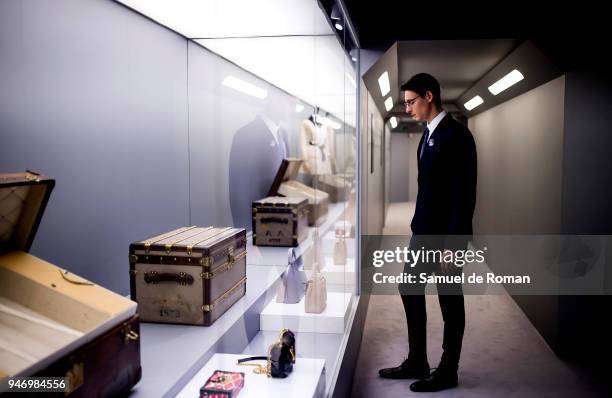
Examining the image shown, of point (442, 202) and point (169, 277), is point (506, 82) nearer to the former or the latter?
point (442, 202)

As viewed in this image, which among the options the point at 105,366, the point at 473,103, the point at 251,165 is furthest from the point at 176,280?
the point at 473,103

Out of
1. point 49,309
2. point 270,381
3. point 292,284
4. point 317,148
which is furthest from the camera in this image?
point 317,148

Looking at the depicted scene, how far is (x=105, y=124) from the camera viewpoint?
3.04m

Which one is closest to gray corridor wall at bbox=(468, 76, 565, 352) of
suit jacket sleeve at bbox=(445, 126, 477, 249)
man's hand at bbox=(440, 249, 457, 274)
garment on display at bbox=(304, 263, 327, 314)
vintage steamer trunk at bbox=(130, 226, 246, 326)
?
suit jacket sleeve at bbox=(445, 126, 477, 249)

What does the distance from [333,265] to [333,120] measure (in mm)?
1133

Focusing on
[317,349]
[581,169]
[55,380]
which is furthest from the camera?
[581,169]

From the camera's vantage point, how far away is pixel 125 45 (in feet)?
10.5

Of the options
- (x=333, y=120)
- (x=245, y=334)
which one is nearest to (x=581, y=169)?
(x=333, y=120)

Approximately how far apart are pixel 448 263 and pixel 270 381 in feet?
4.34

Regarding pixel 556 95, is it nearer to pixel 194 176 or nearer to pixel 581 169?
pixel 581 169

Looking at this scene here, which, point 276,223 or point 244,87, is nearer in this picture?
point 276,223

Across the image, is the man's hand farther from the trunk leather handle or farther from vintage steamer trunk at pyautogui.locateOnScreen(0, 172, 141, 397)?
vintage steamer trunk at pyautogui.locateOnScreen(0, 172, 141, 397)

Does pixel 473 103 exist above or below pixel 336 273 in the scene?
above

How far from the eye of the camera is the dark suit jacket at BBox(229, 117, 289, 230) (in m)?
4.84
